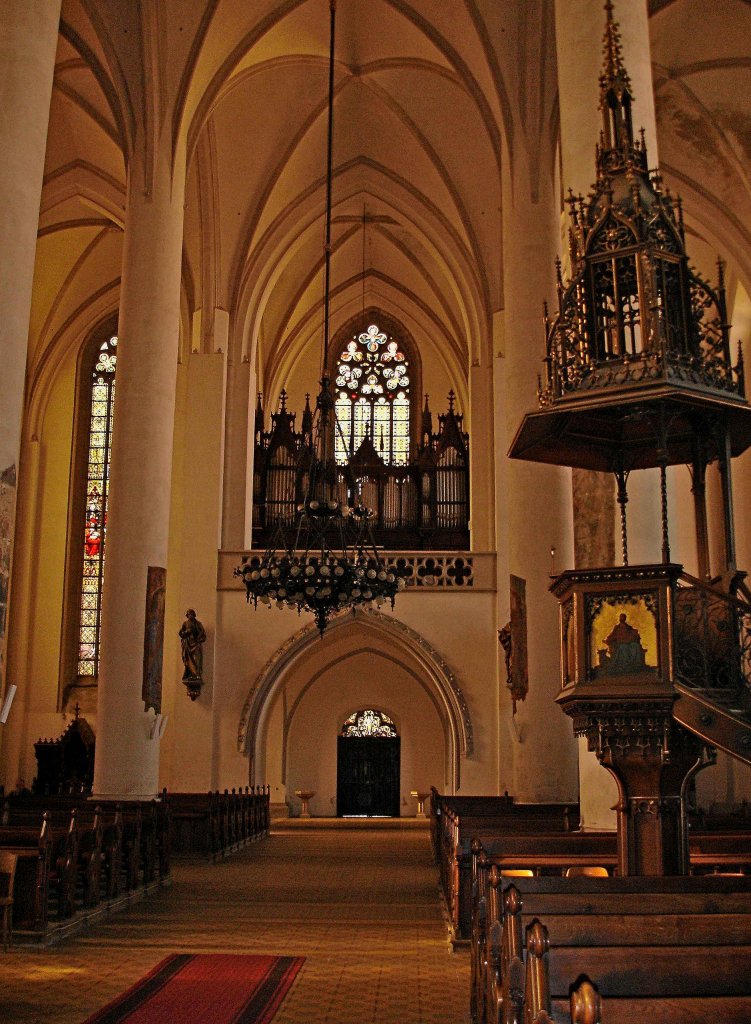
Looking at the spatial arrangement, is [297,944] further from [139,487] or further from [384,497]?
[384,497]

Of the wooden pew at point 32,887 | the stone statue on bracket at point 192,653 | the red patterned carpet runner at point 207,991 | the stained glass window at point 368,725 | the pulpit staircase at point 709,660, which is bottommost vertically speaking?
the red patterned carpet runner at point 207,991

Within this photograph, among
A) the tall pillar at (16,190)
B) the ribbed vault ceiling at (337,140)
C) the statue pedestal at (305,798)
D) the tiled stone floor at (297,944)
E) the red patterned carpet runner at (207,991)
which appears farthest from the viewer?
the statue pedestal at (305,798)

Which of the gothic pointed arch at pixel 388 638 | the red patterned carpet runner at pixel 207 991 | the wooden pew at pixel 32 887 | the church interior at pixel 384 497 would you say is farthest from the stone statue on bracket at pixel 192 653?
the red patterned carpet runner at pixel 207 991

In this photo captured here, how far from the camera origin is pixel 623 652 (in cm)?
641

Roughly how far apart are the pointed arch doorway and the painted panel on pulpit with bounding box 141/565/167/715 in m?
15.2

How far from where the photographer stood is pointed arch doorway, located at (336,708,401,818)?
2892cm

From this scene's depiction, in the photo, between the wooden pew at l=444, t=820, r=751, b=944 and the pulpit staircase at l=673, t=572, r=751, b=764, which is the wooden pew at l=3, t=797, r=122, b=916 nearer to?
the wooden pew at l=444, t=820, r=751, b=944

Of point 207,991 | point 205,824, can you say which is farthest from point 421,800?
point 207,991

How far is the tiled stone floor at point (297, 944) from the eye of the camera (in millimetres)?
6462

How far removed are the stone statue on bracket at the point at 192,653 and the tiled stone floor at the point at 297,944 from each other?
18.7 ft

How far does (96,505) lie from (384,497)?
21.8 feet

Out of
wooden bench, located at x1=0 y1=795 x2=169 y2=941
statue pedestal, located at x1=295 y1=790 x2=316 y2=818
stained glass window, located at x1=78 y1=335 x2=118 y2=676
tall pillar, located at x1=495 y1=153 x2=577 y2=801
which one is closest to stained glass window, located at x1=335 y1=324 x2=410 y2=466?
stained glass window, located at x1=78 y1=335 x2=118 y2=676

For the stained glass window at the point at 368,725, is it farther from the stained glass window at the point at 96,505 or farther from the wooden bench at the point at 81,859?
the wooden bench at the point at 81,859

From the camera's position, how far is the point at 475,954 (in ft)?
20.1
